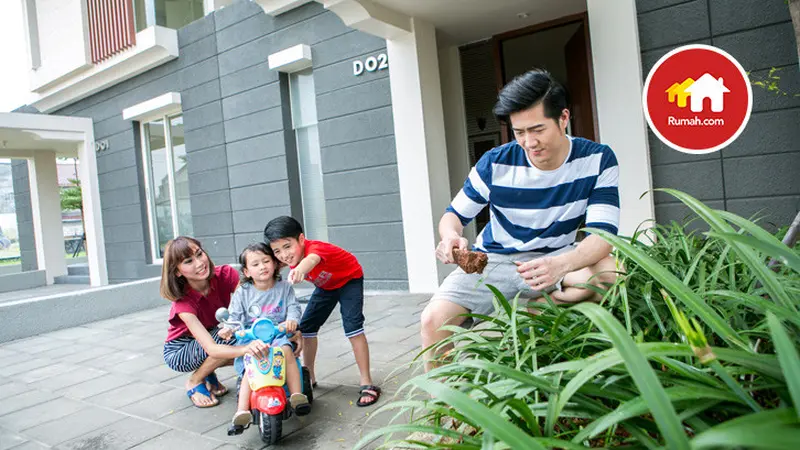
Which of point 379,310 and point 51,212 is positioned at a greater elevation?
point 51,212

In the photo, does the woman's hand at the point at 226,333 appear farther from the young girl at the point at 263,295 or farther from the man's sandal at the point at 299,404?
the man's sandal at the point at 299,404

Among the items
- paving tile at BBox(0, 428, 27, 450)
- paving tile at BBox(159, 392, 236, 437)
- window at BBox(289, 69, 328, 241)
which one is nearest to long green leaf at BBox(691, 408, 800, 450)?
paving tile at BBox(159, 392, 236, 437)

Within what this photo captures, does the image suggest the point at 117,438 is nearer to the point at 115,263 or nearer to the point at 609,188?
the point at 609,188

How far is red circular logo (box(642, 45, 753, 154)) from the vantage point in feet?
13.2

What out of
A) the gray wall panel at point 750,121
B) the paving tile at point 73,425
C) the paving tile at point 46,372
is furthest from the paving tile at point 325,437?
A: the gray wall panel at point 750,121

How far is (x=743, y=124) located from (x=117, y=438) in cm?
482

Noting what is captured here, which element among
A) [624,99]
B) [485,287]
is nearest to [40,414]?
[485,287]

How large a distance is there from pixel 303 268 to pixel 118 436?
132 cm

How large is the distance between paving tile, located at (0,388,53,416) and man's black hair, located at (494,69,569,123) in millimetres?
3508

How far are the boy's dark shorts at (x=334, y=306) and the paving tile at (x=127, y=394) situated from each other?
121 cm

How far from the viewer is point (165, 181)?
30.1ft

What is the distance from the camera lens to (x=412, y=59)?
5.43 metres

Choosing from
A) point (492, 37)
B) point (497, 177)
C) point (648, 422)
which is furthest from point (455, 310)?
point (492, 37)

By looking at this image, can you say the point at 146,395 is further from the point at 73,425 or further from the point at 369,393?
the point at 369,393
